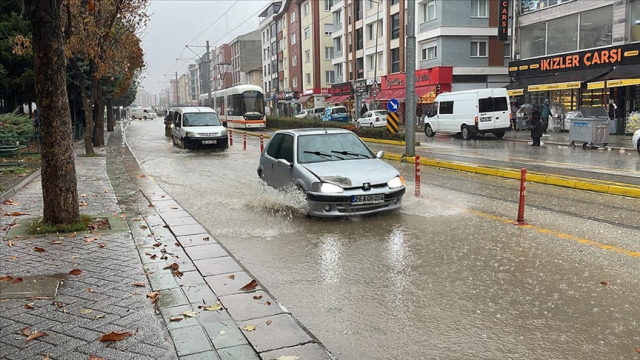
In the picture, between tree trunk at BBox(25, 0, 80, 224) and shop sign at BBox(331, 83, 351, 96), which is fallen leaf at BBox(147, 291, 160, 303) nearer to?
tree trunk at BBox(25, 0, 80, 224)

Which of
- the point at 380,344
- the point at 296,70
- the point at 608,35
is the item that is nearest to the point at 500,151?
the point at 608,35

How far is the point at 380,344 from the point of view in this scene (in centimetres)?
399

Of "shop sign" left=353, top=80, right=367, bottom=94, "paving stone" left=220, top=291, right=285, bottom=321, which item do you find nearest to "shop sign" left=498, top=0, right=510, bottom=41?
"shop sign" left=353, top=80, right=367, bottom=94

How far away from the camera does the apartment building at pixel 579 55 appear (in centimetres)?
2556

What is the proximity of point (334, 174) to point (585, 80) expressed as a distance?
23.1m

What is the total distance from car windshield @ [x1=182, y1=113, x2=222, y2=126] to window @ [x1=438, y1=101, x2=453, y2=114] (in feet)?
40.0

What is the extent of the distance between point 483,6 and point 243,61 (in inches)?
2641

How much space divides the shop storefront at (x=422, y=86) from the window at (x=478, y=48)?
270 cm

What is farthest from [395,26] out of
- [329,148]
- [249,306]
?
[249,306]

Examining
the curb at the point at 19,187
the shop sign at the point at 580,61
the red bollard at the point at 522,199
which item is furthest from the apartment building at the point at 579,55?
the curb at the point at 19,187

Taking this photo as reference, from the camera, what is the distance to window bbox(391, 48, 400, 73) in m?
45.5

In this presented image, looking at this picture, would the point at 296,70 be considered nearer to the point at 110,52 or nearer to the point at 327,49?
the point at 327,49

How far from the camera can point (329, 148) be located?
366 inches

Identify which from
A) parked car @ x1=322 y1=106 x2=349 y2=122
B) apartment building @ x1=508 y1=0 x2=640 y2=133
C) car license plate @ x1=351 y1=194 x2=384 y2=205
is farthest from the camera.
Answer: parked car @ x1=322 y1=106 x2=349 y2=122
